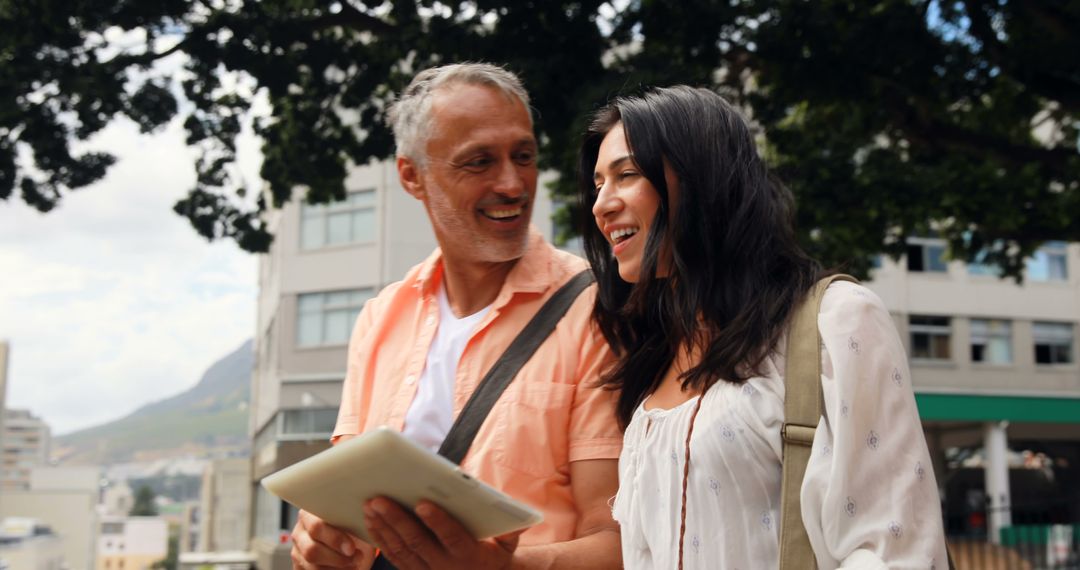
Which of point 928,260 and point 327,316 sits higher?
point 928,260

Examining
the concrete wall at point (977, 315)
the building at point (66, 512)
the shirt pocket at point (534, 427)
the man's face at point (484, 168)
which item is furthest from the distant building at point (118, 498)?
the shirt pocket at point (534, 427)

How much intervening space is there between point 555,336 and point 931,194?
8.53 m

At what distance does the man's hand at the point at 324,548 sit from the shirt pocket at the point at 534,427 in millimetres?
382

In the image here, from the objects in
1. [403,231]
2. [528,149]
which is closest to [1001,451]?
[403,231]

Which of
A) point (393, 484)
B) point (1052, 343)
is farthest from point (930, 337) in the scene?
point (393, 484)

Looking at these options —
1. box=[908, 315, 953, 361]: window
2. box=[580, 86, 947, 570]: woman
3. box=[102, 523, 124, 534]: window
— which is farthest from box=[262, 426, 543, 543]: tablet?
→ box=[102, 523, 124, 534]: window

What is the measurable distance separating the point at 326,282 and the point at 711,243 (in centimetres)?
2942

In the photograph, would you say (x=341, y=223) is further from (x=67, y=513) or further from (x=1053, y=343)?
(x=67, y=513)

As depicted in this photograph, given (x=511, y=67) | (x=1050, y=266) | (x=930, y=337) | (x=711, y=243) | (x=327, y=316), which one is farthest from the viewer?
(x=1050, y=266)

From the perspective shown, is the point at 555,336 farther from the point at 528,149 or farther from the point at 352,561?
the point at 352,561

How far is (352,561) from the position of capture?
8.34 ft

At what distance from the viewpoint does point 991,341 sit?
32.3m

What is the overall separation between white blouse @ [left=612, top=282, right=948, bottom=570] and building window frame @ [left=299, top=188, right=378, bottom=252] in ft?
93.1

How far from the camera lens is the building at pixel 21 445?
118938 mm
